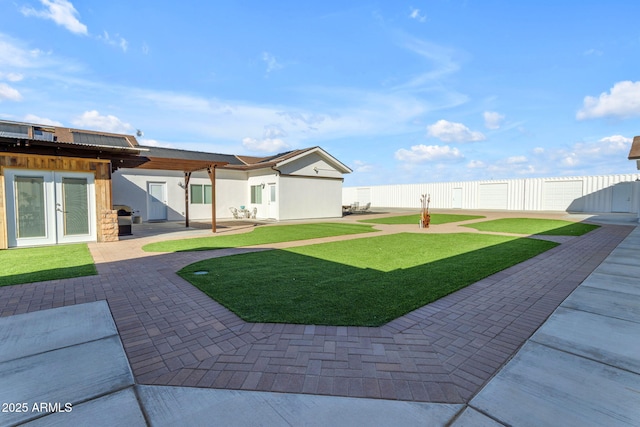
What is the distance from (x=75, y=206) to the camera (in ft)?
32.5

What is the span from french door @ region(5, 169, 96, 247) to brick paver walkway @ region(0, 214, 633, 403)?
17.7 ft

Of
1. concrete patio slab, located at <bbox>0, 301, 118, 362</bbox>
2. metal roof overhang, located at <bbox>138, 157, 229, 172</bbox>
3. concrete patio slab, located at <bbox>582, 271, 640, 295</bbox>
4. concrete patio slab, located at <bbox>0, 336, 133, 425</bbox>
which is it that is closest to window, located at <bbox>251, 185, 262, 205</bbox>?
metal roof overhang, located at <bbox>138, 157, 229, 172</bbox>

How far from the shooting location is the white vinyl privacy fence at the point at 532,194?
23469 mm

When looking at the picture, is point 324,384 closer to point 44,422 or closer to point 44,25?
point 44,422

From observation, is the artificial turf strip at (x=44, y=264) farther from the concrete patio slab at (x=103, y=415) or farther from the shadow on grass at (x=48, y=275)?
the concrete patio slab at (x=103, y=415)

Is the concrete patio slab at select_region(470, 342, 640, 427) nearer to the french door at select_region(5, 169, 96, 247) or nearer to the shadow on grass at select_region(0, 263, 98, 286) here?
the shadow on grass at select_region(0, 263, 98, 286)

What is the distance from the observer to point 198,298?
15.4 feet

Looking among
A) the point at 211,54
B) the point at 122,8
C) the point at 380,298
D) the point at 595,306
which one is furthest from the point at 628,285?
the point at 211,54

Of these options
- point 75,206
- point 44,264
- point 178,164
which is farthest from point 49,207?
point 178,164

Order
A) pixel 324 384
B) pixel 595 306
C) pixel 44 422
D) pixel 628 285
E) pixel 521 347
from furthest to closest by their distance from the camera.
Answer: pixel 628 285 → pixel 595 306 → pixel 521 347 → pixel 324 384 → pixel 44 422

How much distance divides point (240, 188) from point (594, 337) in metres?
19.3

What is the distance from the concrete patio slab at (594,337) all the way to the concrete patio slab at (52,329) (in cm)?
475

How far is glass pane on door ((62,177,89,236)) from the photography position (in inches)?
381

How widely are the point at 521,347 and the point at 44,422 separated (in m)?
3.94
